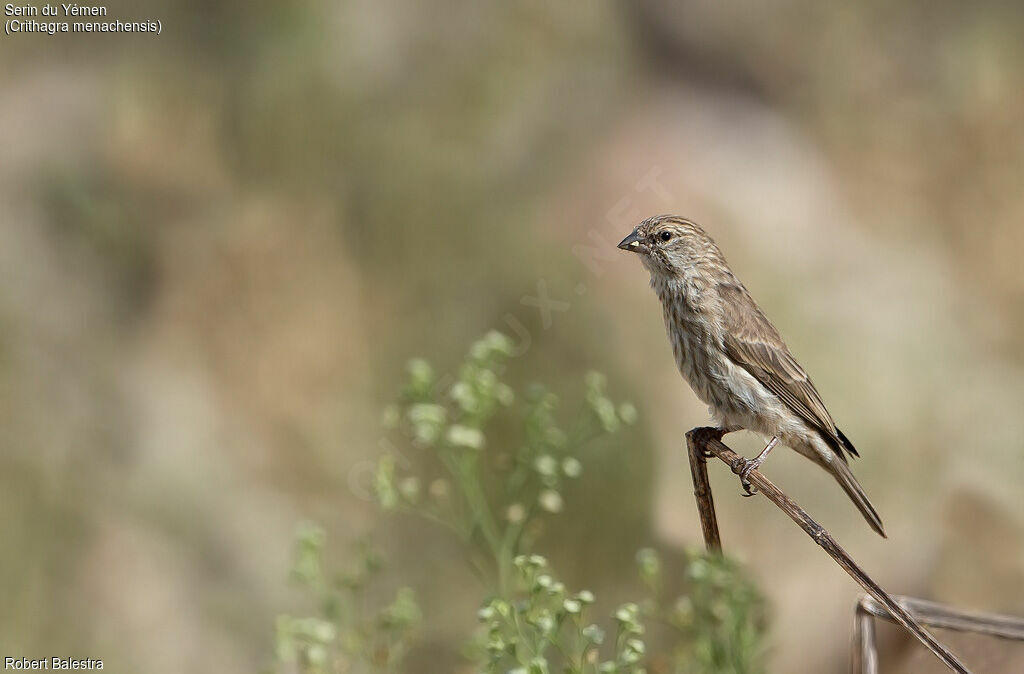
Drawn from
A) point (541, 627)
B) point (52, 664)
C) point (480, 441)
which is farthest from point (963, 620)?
point (52, 664)

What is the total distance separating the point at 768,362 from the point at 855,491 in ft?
1.26

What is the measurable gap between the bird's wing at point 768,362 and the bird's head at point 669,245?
0.13 metres

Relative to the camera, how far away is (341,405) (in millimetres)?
3662

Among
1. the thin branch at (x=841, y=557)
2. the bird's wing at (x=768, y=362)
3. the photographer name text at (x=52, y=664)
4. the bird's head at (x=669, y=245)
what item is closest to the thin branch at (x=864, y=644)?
the thin branch at (x=841, y=557)

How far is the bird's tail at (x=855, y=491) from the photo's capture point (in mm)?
2354

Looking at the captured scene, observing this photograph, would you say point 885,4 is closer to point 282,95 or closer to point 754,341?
point 754,341

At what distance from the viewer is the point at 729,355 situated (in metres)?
2.65

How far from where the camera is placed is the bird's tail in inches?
92.7

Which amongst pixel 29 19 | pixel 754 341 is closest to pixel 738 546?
pixel 754 341

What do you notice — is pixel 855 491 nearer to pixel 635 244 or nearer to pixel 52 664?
pixel 635 244

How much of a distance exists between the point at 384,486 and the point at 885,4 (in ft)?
→ 9.05

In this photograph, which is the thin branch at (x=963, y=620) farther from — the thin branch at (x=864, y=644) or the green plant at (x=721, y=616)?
the green plant at (x=721, y=616)

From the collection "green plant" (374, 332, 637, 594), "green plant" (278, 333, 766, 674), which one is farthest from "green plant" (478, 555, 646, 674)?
"green plant" (374, 332, 637, 594)

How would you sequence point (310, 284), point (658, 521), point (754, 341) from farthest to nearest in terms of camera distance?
point (310, 284), point (658, 521), point (754, 341)
